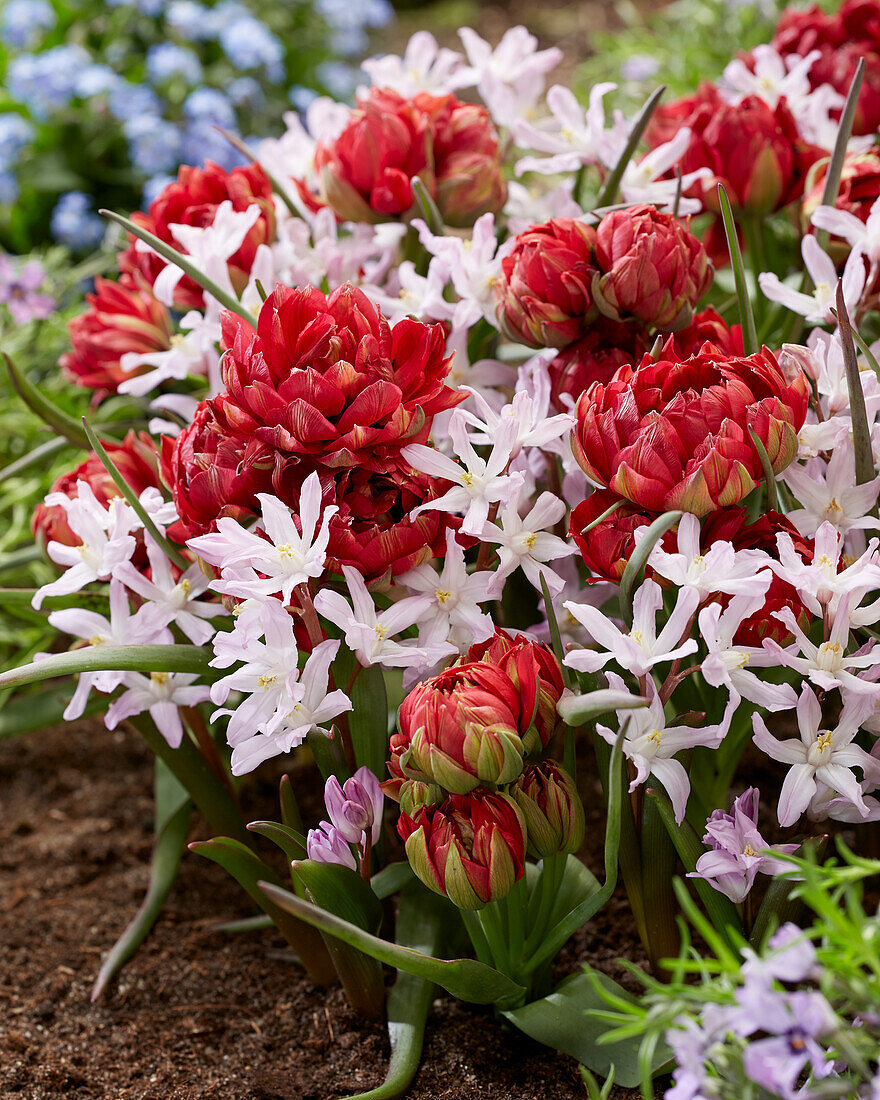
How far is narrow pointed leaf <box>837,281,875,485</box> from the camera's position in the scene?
58 cm

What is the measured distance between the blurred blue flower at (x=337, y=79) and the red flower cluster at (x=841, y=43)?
142 centimetres

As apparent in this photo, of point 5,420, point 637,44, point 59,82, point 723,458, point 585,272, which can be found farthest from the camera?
point 637,44

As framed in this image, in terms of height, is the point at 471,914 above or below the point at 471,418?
below

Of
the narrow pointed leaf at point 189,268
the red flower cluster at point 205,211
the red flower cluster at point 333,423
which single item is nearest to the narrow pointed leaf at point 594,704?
the red flower cluster at point 333,423

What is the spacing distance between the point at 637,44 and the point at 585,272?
1715 mm

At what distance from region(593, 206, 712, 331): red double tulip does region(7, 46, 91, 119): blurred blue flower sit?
153cm

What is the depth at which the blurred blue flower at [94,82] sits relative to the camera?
1870mm

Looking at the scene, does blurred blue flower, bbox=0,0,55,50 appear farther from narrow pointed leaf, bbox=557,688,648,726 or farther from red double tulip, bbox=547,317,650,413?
narrow pointed leaf, bbox=557,688,648,726

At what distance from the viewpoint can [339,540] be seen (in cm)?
57

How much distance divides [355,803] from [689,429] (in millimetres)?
272

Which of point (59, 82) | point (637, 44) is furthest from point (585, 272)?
point (637, 44)

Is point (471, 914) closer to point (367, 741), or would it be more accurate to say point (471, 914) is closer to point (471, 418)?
point (367, 741)

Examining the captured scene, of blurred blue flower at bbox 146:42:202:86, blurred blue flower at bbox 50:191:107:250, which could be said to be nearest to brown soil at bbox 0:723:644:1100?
blurred blue flower at bbox 50:191:107:250

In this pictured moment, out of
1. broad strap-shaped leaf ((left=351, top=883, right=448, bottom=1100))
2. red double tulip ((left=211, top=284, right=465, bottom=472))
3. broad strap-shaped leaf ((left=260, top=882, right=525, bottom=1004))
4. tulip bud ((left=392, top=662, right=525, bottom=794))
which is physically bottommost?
broad strap-shaped leaf ((left=351, top=883, right=448, bottom=1100))
